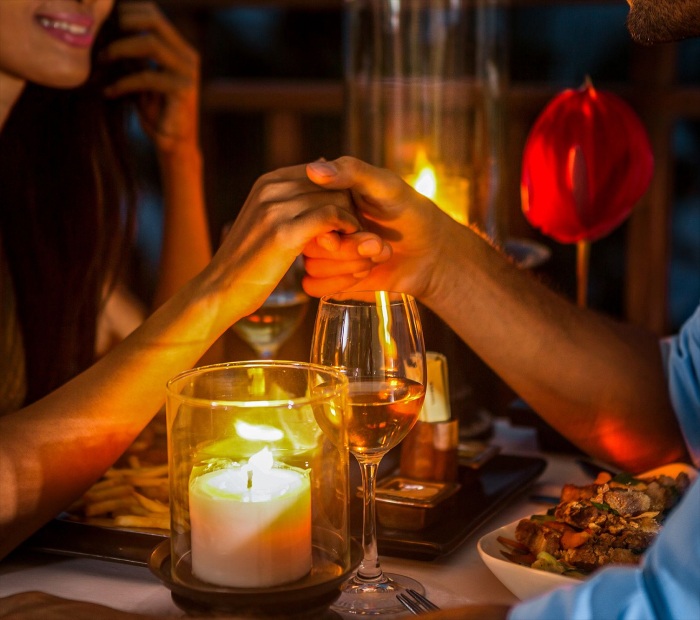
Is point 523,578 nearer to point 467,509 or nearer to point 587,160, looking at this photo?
point 467,509

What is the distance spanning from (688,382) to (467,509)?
422mm

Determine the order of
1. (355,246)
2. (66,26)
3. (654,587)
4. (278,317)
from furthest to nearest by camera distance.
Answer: (66,26), (278,317), (355,246), (654,587)

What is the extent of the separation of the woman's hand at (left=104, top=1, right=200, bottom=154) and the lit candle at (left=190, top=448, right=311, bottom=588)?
1.21 metres

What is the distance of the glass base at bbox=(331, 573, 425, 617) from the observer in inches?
33.4

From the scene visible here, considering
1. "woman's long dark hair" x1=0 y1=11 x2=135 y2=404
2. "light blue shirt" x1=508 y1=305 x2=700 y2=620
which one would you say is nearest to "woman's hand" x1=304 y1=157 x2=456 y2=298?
"light blue shirt" x1=508 y1=305 x2=700 y2=620

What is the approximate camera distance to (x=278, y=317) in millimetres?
1361

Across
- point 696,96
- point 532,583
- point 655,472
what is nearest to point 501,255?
point 655,472

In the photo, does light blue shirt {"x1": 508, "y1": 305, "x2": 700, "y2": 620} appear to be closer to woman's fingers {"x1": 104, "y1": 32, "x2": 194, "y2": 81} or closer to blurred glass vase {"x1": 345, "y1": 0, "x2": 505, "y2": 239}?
blurred glass vase {"x1": 345, "y1": 0, "x2": 505, "y2": 239}

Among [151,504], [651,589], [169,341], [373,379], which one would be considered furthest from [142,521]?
[651,589]

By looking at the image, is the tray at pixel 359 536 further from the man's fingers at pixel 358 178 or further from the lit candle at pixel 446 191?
the lit candle at pixel 446 191

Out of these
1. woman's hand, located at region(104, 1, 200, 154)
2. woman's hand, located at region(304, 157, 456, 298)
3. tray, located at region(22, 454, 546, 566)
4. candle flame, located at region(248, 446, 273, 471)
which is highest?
woman's hand, located at region(104, 1, 200, 154)

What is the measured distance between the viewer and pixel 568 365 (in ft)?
4.25

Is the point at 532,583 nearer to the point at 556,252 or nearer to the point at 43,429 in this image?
the point at 43,429

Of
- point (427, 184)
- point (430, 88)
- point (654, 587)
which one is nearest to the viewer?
point (654, 587)
